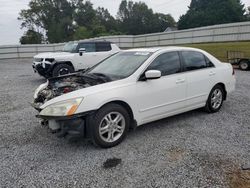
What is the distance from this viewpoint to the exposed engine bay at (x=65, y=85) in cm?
364

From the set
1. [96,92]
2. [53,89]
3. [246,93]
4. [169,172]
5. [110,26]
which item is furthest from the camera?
[110,26]

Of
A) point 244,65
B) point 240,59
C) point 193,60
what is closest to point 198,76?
point 193,60

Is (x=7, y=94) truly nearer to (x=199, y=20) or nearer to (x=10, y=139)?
(x=10, y=139)

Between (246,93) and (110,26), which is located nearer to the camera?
(246,93)

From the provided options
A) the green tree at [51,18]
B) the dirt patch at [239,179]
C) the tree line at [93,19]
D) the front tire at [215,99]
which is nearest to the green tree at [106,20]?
the tree line at [93,19]

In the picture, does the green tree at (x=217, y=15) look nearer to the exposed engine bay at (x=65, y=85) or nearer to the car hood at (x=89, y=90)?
the exposed engine bay at (x=65, y=85)

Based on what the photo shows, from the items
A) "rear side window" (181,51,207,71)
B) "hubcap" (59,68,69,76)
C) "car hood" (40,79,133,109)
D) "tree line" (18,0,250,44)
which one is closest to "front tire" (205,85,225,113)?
"rear side window" (181,51,207,71)

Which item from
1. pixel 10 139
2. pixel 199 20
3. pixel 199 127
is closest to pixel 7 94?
pixel 10 139

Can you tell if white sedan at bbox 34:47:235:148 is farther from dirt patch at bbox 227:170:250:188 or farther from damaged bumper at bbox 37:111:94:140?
dirt patch at bbox 227:170:250:188

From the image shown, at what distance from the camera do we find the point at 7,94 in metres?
7.40

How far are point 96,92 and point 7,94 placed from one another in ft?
17.8

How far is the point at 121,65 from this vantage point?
422 cm

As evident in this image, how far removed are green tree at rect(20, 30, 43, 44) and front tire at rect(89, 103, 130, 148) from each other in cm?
5426

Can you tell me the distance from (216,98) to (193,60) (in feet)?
3.63
